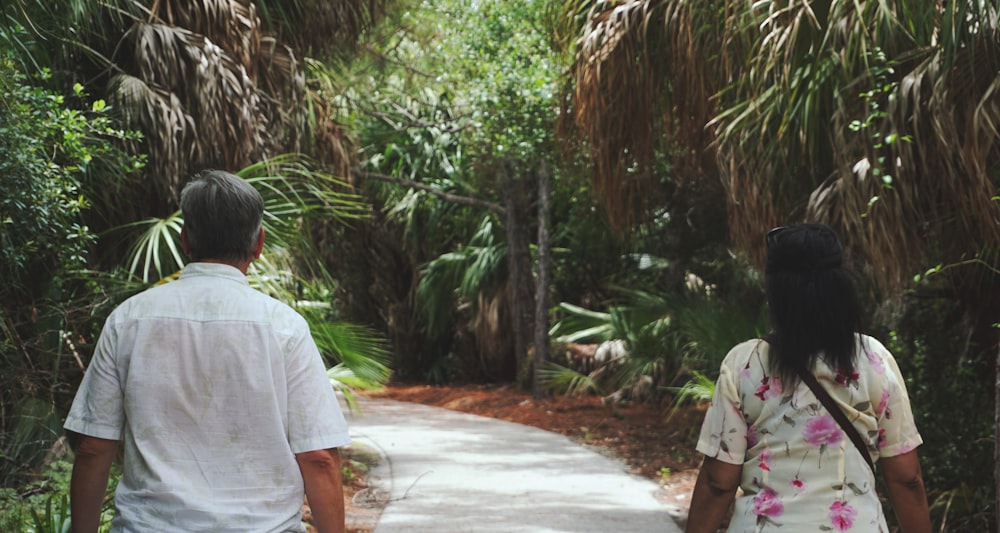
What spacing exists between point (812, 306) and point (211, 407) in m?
1.56

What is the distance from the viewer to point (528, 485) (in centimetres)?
916

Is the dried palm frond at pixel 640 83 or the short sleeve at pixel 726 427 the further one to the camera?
the dried palm frond at pixel 640 83

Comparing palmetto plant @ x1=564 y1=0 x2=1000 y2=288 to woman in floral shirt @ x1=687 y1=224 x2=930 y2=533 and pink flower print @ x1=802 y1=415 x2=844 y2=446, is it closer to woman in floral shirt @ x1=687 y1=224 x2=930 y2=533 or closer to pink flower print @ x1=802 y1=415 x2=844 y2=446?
woman in floral shirt @ x1=687 y1=224 x2=930 y2=533

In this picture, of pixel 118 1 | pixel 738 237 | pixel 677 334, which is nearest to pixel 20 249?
pixel 118 1

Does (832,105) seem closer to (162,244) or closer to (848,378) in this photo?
(848,378)

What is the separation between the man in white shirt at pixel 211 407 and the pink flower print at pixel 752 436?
3.56 ft

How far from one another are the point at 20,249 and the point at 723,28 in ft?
15.3

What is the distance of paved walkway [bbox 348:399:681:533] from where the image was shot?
25.0 feet

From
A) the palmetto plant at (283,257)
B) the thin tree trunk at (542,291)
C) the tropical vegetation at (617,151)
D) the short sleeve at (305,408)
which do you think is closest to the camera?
the short sleeve at (305,408)

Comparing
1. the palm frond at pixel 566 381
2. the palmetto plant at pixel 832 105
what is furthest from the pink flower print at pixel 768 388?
the palm frond at pixel 566 381

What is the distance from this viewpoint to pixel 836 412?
288 centimetres

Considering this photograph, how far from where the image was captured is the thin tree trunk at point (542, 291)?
15.7 metres

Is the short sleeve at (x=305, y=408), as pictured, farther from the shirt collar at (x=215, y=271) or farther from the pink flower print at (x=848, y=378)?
the pink flower print at (x=848, y=378)

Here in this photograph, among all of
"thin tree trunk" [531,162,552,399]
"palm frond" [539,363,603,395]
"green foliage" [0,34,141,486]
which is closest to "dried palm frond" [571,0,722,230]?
"green foliage" [0,34,141,486]
